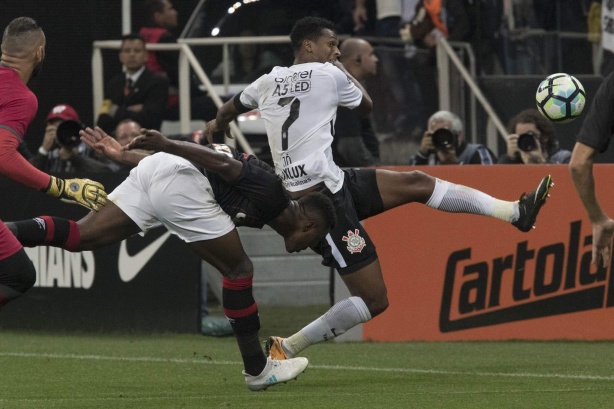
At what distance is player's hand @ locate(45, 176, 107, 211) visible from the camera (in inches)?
336

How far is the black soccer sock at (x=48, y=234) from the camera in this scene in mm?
8656

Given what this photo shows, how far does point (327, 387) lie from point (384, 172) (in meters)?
1.61

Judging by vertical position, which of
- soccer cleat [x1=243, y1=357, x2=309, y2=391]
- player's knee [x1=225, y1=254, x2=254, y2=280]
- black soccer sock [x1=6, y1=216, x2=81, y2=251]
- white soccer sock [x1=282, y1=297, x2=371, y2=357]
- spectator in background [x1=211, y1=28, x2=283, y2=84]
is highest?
spectator in background [x1=211, y1=28, x2=283, y2=84]

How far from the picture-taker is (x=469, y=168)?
38.6 feet

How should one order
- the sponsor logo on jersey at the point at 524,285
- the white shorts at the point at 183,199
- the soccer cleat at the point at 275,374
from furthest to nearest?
1. the sponsor logo on jersey at the point at 524,285
2. the soccer cleat at the point at 275,374
3. the white shorts at the point at 183,199

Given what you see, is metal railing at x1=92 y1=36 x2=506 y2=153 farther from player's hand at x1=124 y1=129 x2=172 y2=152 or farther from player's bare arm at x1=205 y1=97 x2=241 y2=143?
player's hand at x1=124 y1=129 x2=172 y2=152

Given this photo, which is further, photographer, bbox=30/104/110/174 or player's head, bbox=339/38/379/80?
photographer, bbox=30/104/110/174

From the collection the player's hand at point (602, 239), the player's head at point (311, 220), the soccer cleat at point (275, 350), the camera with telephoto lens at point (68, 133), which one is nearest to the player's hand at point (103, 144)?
the player's head at point (311, 220)

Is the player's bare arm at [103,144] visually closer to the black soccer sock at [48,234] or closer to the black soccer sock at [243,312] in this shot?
the black soccer sock at [48,234]

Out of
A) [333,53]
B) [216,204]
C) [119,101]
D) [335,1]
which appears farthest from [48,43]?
[216,204]

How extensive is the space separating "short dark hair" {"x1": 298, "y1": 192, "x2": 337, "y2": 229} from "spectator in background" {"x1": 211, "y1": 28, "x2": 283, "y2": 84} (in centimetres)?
676

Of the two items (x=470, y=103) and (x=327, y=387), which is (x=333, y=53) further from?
(x=470, y=103)

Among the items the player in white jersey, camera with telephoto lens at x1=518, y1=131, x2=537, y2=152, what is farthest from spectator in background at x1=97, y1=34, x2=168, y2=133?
the player in white jersey

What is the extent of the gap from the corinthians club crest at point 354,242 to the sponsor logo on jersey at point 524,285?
291 cm
